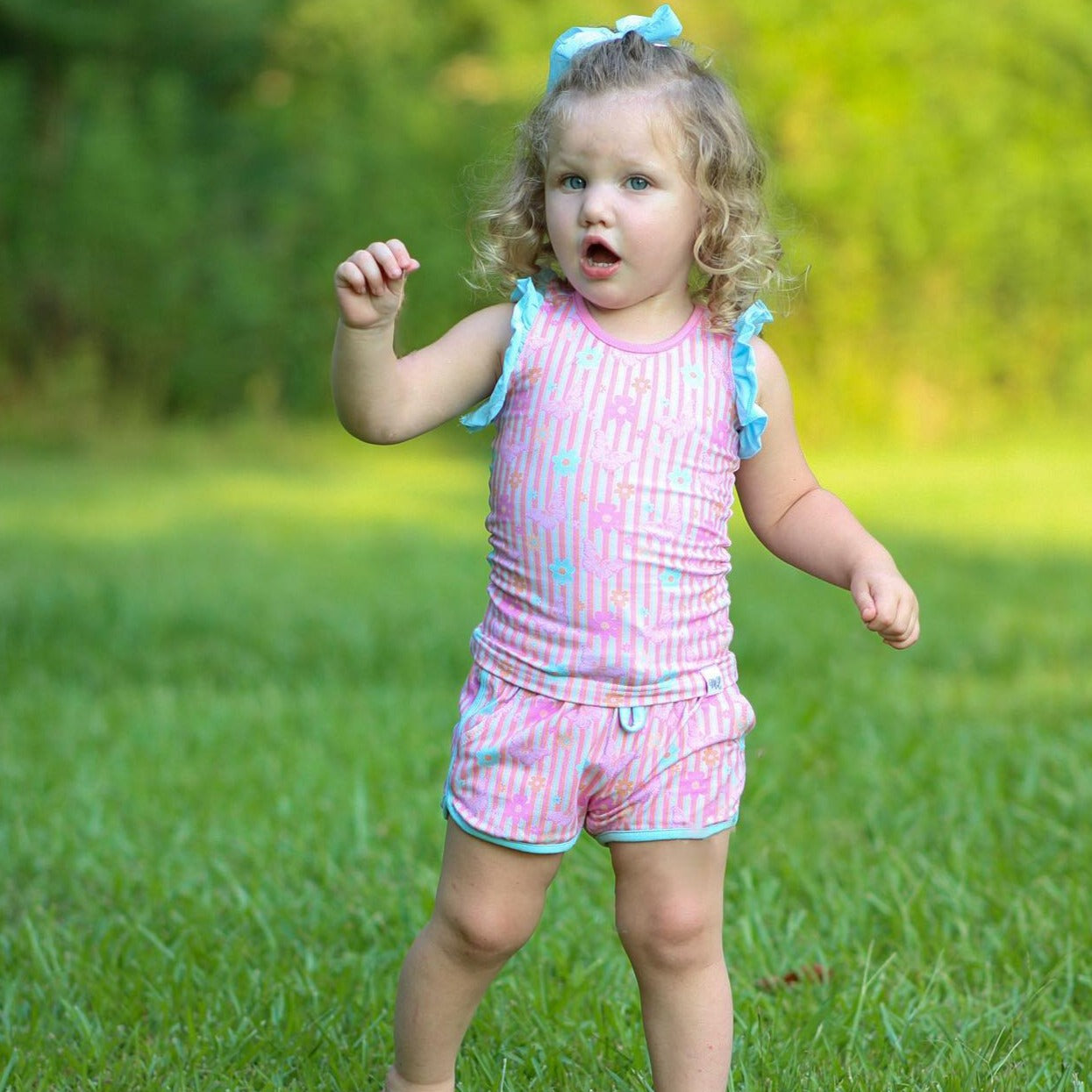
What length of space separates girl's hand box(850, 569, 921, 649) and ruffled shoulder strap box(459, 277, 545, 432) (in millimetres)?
410

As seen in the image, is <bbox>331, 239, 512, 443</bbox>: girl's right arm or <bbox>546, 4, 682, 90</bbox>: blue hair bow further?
<bbox>546, 4, 682, 90</bbox>: blue hair bow

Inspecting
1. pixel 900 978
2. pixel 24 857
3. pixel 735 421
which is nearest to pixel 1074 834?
pixel 900 978

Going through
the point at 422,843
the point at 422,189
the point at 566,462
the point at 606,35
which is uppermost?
the point at 422,189

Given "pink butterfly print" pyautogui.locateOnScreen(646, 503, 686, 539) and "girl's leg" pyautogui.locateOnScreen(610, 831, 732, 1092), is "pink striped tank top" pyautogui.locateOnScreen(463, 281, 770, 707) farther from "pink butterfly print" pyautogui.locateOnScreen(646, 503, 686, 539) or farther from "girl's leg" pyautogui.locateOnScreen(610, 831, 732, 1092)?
"girl's leg" pyautogui.locateOnScreen(610, 831, 732, 1092)

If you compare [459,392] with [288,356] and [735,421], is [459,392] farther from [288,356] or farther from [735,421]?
[288,356]

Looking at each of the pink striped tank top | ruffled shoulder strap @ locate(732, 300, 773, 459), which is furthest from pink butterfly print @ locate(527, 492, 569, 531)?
ruffled shoulder strap @ locate(732, 300, 773, 459)

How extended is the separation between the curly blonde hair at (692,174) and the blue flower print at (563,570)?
299mm

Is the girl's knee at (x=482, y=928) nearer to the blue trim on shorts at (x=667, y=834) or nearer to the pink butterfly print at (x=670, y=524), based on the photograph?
the blue trim on shorts at (x=667, y=834)

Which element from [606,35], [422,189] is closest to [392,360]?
[606,35]

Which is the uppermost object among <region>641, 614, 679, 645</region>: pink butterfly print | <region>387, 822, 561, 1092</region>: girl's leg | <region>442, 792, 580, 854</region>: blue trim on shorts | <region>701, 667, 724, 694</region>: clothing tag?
<region>641, 614, 679, 645</region>: pink butterfly print

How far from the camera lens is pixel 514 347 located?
1.70 m

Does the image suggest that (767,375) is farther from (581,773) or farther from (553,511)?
(581,773)

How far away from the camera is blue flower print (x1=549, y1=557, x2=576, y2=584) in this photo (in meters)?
1.68

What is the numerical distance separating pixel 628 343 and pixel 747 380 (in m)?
0.13
